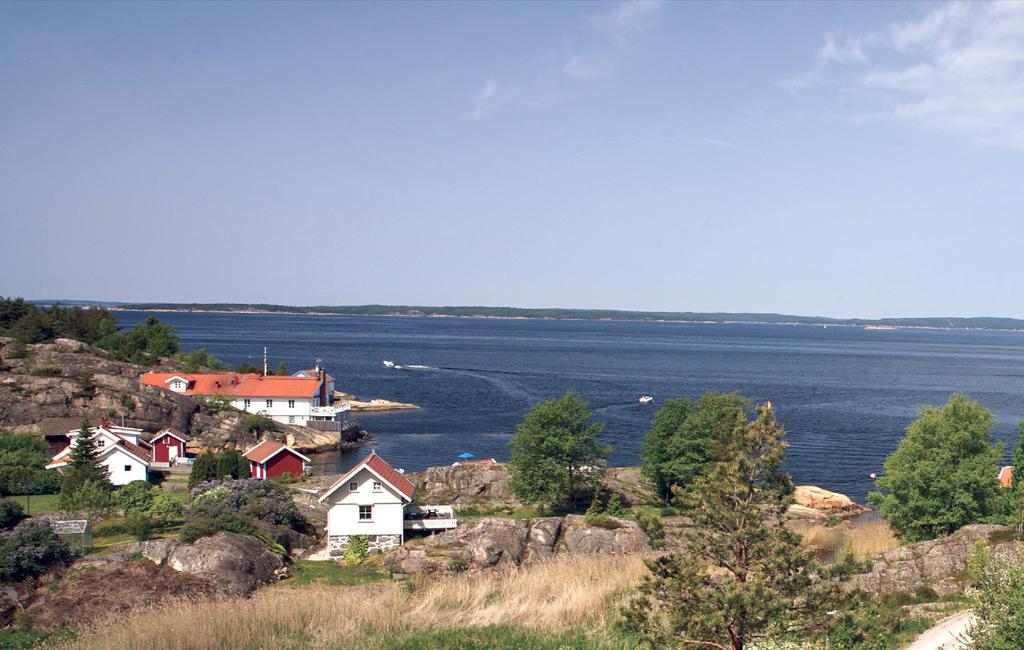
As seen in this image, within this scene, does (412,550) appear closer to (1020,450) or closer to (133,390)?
(1020,450)

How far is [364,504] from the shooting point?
33.5m

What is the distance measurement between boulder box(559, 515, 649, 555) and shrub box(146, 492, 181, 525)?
1745cm

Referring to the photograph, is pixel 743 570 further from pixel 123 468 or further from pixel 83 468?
pixel 123 468

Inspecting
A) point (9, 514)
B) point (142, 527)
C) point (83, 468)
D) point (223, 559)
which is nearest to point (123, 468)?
point (83, 468)

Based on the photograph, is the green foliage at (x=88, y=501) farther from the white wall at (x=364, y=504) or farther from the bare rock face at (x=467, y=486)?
the bare rock face at (x=467, y=486)

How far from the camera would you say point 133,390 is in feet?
210

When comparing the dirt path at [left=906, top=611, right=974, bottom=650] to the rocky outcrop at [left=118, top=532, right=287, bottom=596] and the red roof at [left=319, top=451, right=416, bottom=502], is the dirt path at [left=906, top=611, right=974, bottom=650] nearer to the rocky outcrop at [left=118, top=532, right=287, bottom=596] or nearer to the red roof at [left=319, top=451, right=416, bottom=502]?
the rocky outcrop at [left=118, top=532, right=287, bottom=596]

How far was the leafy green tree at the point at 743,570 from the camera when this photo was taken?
37.6 feet

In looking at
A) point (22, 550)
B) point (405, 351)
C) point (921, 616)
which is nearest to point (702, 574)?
point (921, 616)

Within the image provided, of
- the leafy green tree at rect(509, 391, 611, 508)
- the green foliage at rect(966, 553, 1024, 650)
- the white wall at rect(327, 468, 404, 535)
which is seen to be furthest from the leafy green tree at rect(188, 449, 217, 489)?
the green foliage at rect(966, 553, 1024, 650)

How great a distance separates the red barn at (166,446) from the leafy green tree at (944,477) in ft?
151

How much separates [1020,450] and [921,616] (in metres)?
24.7

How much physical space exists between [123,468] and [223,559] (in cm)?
2325

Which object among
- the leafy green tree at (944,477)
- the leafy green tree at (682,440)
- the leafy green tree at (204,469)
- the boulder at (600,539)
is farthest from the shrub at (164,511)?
the leafy green tree at (944,477)
